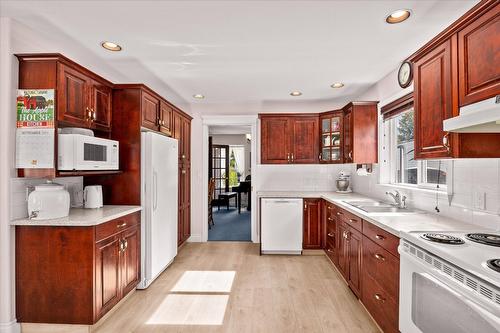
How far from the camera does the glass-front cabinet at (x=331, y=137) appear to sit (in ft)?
14.1

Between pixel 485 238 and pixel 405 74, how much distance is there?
1869 millimetres

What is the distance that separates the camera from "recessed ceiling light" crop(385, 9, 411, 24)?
6.50 feet

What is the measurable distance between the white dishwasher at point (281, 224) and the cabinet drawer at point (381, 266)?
1.67 meters

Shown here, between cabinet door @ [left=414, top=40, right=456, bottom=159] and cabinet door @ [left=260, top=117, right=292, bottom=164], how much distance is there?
8.21 feet

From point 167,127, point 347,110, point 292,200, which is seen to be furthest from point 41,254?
point 347,110

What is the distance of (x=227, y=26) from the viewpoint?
86.9 inches

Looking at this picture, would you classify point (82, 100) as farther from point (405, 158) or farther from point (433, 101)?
point (405, 158)

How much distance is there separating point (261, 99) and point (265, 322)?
3.32 m

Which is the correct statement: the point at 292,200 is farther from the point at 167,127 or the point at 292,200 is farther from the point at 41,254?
the point at 41,254

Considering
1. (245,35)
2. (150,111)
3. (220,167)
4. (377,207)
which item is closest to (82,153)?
(150,111)

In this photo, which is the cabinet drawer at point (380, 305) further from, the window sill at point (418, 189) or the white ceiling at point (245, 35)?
the white ceiling at point (245, 35)

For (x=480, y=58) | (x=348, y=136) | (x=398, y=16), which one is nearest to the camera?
(x=480, y=58)

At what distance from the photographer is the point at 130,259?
277 cm

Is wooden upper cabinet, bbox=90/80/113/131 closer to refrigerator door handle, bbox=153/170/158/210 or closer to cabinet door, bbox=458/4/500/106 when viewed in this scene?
refrigerator door handle, bbox=153/170/158/210
